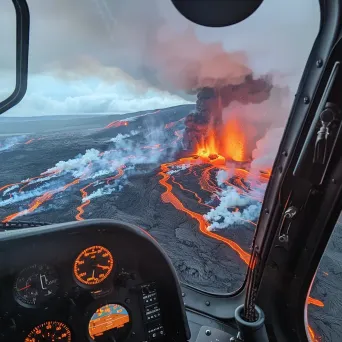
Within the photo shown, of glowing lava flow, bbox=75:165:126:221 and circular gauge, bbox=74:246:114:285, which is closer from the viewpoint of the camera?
circular gauge, bbox=74:246:114:285

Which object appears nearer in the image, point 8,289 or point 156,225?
point 8,289

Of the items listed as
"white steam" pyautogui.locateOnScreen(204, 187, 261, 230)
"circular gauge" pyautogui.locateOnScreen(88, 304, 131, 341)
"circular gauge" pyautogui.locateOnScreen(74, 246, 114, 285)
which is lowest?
"white steam" pyautogui.locateOnScreen(204, 187, 261, 230)

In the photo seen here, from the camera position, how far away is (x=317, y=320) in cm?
399

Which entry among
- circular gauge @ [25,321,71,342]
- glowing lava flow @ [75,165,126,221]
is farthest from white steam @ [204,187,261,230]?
circular gauge @ [25,321,71,342]

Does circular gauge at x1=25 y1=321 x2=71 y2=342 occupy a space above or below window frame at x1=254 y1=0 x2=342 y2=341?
below

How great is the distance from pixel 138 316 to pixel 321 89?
162 cm

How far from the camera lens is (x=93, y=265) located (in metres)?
1.79

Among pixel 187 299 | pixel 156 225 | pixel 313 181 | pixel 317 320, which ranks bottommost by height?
pixel 156 225

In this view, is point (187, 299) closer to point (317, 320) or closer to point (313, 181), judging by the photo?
point (313, 181)

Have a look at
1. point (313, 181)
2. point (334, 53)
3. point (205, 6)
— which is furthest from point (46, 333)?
point (334, 53)

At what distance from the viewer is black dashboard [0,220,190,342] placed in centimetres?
162

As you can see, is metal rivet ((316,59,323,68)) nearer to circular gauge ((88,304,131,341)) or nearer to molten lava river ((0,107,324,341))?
circular gauge ((88,304,131,341))

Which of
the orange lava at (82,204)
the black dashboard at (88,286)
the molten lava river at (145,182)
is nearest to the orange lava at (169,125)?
the molten lava river at (145,182)

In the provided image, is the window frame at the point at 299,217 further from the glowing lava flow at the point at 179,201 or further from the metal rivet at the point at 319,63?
the glowing lava flow at the point at 179,201
